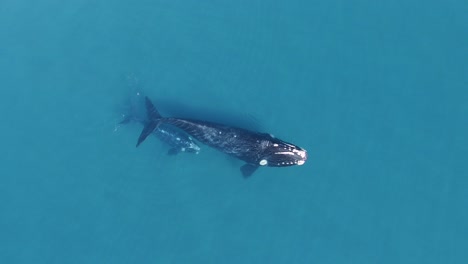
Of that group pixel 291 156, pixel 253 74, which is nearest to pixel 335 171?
pixel 291 156

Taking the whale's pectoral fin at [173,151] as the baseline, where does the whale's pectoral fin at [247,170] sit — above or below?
above

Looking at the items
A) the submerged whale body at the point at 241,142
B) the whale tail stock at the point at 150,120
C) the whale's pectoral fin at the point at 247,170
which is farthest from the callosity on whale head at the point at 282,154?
the whale tail stock at the point at 150,120

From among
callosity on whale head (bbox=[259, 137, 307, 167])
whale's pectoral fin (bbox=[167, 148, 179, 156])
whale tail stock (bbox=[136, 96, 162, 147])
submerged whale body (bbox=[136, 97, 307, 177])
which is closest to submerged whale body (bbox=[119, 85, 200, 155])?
whale's pectoral fin (bbox=[167, 148, 179, 156])

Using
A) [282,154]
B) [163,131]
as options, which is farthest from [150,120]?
[282,154]

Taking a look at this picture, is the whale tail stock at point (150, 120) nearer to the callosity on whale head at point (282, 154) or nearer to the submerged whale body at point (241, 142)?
the submerged whale body at point (241, 142)

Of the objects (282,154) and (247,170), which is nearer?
(282,154)

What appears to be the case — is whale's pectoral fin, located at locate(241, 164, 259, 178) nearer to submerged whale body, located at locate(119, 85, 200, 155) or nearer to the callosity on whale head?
the callosity on whale head

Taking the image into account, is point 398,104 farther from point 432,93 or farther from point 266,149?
point 266,149

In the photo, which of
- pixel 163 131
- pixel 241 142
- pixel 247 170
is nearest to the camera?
pixel 241 142

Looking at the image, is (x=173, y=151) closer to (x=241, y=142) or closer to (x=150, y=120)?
(x=150, y=120)
